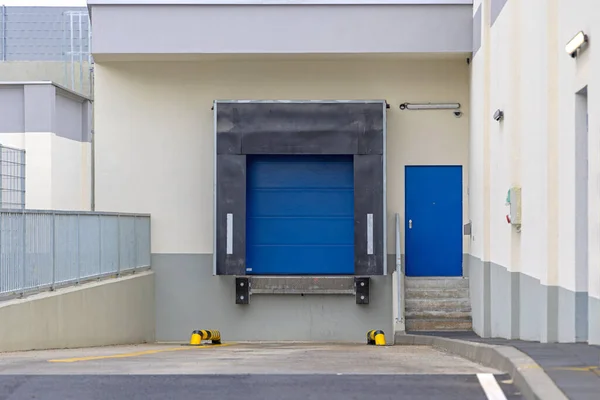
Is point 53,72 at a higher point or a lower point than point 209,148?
higher

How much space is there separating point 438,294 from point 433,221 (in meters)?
1.57

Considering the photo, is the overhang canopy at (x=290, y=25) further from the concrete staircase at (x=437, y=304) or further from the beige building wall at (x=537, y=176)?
the concrete staircase at (x=437, y=304)

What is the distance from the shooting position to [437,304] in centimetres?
1909

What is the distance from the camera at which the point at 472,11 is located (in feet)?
61.3

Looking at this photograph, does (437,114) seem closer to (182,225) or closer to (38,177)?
(182,225)

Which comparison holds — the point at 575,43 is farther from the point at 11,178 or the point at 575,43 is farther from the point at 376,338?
the point at 376,338

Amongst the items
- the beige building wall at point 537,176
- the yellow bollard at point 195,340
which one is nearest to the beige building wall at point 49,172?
the yellow bollard at point 195,340

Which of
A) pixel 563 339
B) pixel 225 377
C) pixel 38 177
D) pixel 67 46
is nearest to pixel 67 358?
pixel 225 377

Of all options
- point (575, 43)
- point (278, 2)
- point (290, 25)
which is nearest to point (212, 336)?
point (290, 25)

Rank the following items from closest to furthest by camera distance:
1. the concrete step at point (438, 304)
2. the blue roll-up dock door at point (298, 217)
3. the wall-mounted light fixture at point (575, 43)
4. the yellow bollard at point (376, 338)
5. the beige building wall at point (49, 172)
A: the wall-mounted light fixture at point (575, 43) < the yellow bollard at point (376, 338) < the concrete step at point (438, 304) < the blue roll-up dock door at point (298, 217) < the beige building wall at point (49, 172)

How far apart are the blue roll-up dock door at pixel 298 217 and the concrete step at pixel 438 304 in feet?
4.76

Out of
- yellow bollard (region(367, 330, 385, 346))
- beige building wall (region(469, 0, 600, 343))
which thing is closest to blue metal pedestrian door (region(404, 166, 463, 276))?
yellow bollard (region(367, 330, 385, 346))

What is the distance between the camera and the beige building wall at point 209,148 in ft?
65.2

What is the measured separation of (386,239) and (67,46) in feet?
46.6
